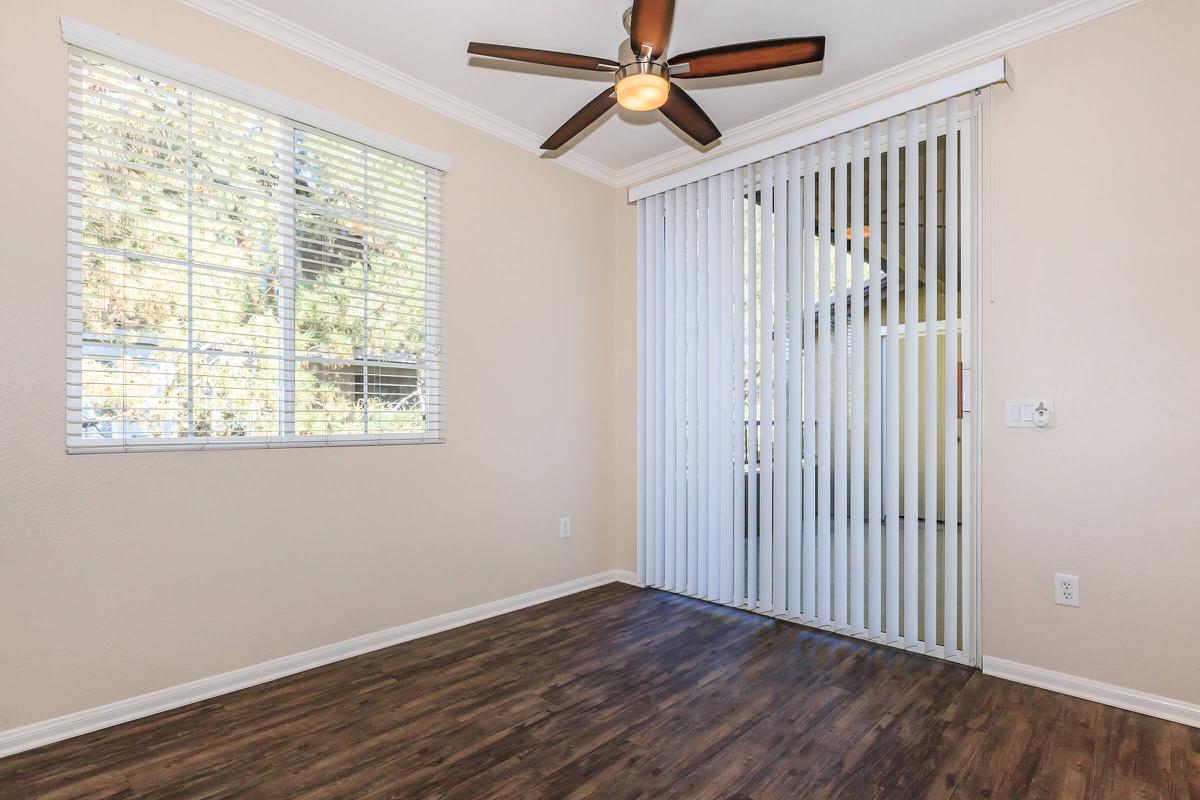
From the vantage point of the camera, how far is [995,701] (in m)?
2.37

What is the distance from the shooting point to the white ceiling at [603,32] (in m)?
2.48

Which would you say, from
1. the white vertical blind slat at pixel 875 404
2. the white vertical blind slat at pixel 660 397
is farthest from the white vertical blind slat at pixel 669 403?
the white vertical blind slat at pixel 875 404

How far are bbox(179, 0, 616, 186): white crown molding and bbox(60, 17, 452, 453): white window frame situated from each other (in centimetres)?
24

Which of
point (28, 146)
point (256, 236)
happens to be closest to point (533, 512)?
point (256, 236)

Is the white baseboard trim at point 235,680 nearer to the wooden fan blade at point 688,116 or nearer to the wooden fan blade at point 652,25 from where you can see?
the wooden fan blade at point 688,116

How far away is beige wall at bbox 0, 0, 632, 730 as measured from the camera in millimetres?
2051

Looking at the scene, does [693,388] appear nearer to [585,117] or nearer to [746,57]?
[585,117]

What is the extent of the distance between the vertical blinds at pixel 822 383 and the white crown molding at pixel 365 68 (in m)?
1.03

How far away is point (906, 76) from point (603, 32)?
1440 mm

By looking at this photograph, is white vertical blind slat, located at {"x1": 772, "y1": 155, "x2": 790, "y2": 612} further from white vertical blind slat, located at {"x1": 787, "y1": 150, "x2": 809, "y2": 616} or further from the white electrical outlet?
the white electrical outlet

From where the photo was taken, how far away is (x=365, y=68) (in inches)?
114

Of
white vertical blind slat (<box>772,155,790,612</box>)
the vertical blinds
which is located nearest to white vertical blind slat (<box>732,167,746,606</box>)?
the vertical blinds

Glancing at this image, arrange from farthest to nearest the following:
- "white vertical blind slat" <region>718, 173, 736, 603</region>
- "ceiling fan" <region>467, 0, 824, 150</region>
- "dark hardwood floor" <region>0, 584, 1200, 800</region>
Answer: "white vertical blind slat" <region>718, 173, 736, 603</region>
"ceiling fan" <region>467, 0, 824, 150</region>
"dark hardwood floor" <region>0, 584, 1200, 800</region>

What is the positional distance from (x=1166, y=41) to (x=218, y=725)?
429 cm
